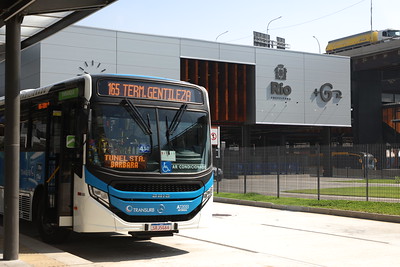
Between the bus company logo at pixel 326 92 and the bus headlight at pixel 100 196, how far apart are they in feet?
148

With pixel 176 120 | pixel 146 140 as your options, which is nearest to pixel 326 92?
pixel 176 120

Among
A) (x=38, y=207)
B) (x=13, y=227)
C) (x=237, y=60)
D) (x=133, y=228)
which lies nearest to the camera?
(x=13, y=227)

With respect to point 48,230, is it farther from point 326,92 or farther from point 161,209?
point 326,92

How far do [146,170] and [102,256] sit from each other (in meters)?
1.77

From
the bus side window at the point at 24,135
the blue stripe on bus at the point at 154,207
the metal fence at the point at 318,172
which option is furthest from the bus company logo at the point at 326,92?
the blue stripe on bus at the point at 154,207

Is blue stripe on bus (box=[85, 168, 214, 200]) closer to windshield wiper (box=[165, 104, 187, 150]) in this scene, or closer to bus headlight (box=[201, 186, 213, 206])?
bus headlight (box=[201, 186, 213, 206])

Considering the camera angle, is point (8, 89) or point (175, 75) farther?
point (175, 75)

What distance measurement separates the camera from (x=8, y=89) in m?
8.95

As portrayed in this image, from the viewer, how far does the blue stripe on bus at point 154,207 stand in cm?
987

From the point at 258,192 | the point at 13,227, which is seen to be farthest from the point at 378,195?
the point at 13,227

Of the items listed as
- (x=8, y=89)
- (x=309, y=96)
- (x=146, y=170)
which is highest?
(x=309, y=96)

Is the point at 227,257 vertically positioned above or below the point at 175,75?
below

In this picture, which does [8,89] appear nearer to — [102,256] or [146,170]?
[146,170]

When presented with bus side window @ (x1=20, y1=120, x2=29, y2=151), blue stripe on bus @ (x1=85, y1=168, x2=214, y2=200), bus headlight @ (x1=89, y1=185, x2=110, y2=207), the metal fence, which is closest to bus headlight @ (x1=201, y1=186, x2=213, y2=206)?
blue stripe on bus @ (x1=85, y1=168, x2=214, y2=200)
